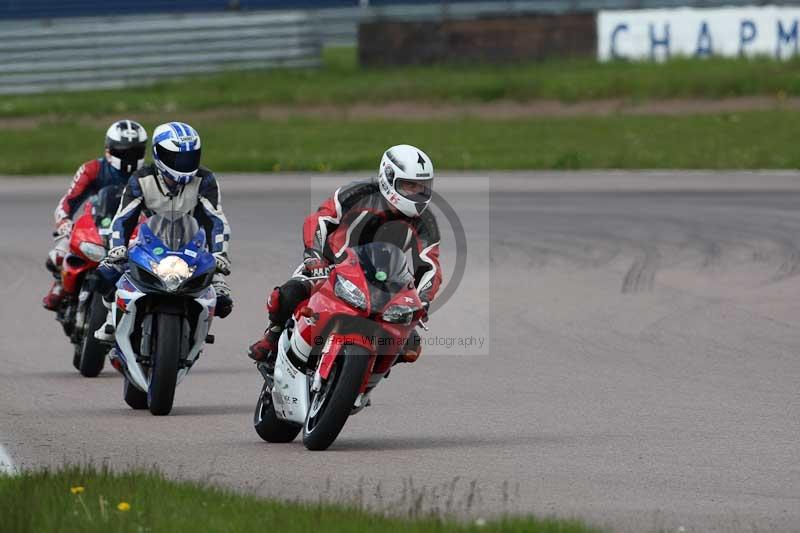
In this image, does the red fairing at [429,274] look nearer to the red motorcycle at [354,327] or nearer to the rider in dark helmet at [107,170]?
the red motorcycle at [354,327]

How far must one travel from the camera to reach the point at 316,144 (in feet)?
94.7

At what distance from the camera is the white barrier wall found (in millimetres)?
32875

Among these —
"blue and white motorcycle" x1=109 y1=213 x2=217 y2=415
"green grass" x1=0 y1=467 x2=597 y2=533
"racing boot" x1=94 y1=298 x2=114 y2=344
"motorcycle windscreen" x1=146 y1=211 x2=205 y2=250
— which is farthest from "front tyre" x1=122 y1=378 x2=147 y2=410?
"green grass" x1=0 y1=467 x2=597 y2=533

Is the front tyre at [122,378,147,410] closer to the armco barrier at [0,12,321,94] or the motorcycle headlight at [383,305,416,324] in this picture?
the motorcycle headlight at [383,305,416,324]

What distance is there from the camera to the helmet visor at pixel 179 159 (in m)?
10.2

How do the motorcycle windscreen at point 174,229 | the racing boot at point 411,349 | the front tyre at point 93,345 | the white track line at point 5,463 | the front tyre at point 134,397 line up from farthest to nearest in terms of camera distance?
the front tyre at point 93,345
the front tyre at point 134,397
the motorcycle windscreen at point 174,229
the racing boot at point 411,349
the white track line at point 5,463

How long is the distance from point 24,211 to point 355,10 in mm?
16269

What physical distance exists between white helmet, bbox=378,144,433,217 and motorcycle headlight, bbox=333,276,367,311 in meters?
0.52

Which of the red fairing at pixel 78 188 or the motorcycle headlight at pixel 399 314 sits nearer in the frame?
the motorcycle headlight at pixel 399 314

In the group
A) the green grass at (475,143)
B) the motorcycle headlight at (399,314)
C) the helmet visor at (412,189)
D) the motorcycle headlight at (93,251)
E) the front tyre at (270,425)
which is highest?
the helmet visor at (412,189)

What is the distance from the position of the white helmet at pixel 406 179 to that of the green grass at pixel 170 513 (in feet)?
6.35

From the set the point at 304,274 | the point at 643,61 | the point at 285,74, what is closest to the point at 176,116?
the point at 285,74

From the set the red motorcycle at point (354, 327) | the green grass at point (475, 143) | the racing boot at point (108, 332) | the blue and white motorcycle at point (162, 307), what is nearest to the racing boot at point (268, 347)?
the red motorcycle at point (354, 327)

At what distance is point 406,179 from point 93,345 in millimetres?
4101
